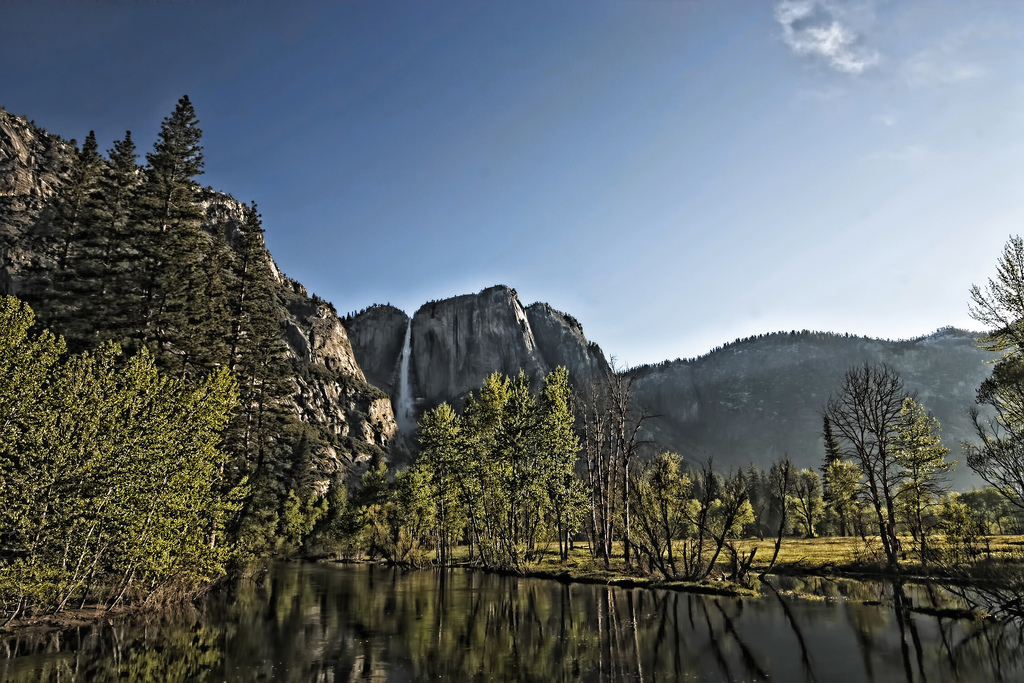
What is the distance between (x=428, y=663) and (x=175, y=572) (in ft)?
Answer: 53.6

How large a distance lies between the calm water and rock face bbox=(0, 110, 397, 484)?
48576 millimetres

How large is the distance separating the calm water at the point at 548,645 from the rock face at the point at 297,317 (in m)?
48.6

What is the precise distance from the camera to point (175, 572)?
22.7 meters


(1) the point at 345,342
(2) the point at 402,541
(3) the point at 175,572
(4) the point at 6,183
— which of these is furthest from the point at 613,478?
(1) the point at 345,342

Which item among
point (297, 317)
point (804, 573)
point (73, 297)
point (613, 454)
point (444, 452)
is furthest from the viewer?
point (297, 317)

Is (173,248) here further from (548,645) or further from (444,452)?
(548,645)

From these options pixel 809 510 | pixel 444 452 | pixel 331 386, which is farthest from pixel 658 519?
pixel 331 386

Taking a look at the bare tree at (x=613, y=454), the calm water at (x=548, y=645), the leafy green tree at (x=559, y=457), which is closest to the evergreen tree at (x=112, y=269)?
the calm water at (x=548, y=645)

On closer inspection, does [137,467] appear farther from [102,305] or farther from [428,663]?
[428,663]

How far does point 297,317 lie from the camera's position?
7008 inches

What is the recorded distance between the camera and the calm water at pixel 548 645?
11.4 meters

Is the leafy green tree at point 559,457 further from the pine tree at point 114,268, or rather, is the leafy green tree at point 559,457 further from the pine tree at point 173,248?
the pine tree at point 114,268

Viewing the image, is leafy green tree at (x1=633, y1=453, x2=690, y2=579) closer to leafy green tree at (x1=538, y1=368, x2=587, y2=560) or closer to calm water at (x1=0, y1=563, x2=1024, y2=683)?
leafy green tree at (x1=538, y1=368, x2=587, y2=560)

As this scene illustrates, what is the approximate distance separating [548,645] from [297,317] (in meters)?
181
